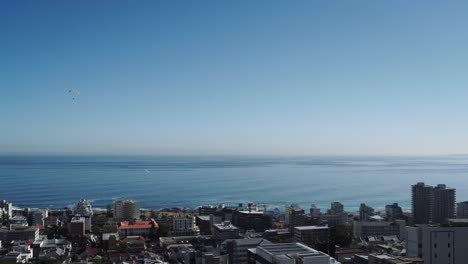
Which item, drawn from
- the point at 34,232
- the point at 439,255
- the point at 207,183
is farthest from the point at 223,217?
the point at 207,183

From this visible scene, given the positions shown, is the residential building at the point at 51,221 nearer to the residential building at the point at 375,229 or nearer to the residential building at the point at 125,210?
the residential building at the point at 125,210

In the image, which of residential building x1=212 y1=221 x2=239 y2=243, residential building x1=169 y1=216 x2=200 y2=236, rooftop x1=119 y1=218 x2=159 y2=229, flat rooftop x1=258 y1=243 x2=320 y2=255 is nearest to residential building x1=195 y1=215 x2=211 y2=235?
residential building x1=169 y1=216 x2=200 y2=236

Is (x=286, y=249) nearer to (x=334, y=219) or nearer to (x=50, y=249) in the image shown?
(x=50, y=249)

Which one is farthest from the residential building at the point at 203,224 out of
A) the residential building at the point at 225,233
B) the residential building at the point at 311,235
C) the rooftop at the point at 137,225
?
the residential building at the point at 311,235

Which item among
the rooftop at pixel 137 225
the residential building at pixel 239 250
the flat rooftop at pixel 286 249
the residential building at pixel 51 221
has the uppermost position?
the flat rooftop at pixel 286 249

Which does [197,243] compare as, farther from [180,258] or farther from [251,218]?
[251,218]
